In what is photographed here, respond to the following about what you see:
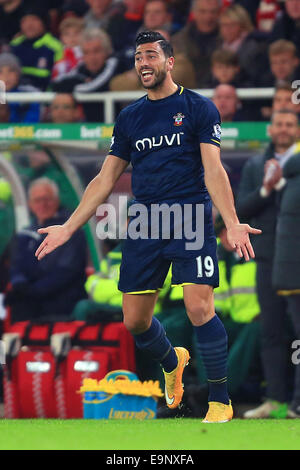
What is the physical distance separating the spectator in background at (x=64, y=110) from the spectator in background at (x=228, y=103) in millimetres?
1378

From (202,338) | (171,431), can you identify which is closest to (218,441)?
(171,431)

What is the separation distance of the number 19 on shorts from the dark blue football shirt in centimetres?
34

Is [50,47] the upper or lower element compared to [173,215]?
upper

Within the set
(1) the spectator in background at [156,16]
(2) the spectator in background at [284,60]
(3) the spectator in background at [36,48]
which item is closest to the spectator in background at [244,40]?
(2) the spectator in background at [284,60]

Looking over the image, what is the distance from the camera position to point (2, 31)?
42.5 feet

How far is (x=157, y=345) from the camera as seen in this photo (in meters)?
6.53

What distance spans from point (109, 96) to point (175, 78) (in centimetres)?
70

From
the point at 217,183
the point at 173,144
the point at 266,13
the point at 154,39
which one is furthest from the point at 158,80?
the point at 266,13

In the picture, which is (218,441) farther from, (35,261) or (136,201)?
(35,261)

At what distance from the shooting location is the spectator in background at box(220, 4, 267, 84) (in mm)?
9977

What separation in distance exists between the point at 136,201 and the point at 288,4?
4.58 m

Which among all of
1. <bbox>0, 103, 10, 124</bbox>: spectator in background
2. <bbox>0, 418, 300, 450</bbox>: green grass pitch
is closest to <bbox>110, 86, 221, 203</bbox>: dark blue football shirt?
<bbox>0, 418, 300, 450</bbox>: green grass pitch

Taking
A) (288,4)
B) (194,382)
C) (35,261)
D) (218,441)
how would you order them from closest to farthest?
1. (218,441)
2. (194,382)
3. (35,261)
4. (288,4)

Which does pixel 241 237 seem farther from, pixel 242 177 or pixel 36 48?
pixel 36 48
